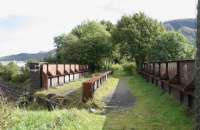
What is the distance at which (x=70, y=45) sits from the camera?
224 ft

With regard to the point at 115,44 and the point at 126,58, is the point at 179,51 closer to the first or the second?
the point at 115,44

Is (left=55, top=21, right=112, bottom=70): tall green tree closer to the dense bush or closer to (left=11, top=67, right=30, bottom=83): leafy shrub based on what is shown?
the dense bush

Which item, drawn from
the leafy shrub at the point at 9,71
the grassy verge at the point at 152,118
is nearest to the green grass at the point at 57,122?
the grassy verge at the point at 152,118

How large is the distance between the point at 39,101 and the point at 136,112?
10.5m

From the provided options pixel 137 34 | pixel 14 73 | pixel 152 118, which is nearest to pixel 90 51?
pixel 137 34

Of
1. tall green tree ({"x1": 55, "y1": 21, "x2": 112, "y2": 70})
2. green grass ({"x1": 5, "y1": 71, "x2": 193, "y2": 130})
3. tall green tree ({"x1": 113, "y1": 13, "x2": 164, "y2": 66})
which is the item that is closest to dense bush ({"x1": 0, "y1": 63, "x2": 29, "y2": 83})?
tall green tree ({"x1": 55, "y1": 21, "x2": 112, "y2": 70})

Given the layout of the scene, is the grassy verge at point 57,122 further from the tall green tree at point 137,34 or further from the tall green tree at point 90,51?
the tall green tree at point 137,34

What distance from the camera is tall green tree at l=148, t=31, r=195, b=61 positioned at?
177 feet

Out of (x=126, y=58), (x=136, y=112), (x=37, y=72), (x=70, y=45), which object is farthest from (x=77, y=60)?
(x=136, y=112)

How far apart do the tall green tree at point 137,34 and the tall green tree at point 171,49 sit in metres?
9.01

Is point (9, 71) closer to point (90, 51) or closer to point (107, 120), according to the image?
point (90, 51)

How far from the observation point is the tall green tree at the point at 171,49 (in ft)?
177

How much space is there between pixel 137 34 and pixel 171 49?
13749 mm

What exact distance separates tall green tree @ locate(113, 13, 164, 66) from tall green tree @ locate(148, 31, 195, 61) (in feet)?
29.6
